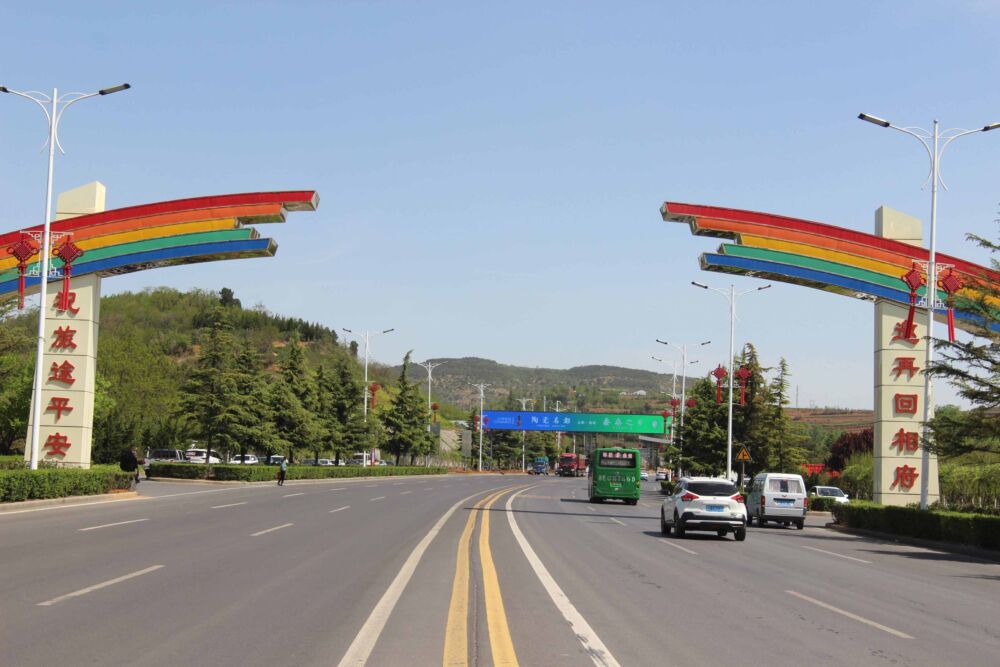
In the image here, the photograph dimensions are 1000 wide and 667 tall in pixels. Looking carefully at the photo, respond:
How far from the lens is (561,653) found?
29.8ft

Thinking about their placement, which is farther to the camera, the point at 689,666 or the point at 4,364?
the point at 4,364

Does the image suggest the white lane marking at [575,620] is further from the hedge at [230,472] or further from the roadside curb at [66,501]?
the hedge at [230,472]

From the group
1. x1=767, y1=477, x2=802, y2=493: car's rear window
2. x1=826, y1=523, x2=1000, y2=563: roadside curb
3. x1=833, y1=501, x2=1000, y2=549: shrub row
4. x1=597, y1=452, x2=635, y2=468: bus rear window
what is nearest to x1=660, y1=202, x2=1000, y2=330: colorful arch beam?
x1=767, y1=477, x2=802, y2=493: car's rear window

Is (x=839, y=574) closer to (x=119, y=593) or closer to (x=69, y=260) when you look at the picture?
(x=119, y=593)

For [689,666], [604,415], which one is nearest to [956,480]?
[689,666]

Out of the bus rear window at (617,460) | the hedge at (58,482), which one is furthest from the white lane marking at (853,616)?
the bus rear window at (617,460)

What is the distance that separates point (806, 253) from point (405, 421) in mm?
61110

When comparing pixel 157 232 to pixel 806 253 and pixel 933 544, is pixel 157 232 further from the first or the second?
pixel 933 544

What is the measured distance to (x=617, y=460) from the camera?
170 feet

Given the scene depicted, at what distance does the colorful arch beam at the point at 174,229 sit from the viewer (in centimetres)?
3850

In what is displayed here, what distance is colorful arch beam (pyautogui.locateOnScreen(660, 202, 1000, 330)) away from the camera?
36.9 metres

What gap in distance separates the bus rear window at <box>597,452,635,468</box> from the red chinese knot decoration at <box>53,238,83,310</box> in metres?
26.5

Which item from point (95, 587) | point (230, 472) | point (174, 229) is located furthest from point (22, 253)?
point (95, 587)

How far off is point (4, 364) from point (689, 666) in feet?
191
